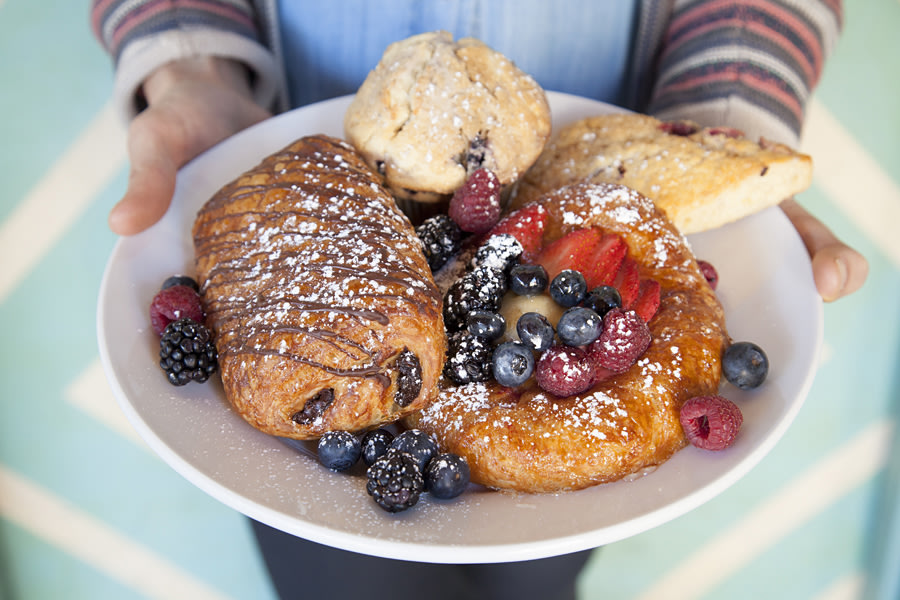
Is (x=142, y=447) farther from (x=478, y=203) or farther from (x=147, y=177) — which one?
(x=478, y=203)

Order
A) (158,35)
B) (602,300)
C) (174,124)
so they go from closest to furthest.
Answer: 1. (602,300)
2. (174,124)
3. (158,35)

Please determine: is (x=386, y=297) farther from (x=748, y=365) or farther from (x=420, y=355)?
(x=748, y=365)

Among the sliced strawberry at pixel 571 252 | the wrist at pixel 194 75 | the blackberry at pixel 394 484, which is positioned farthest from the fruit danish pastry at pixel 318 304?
the wrist at pixel 194 75

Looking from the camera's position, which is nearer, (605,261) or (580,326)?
(580,326)

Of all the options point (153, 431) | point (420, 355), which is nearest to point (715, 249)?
point (420, 355)

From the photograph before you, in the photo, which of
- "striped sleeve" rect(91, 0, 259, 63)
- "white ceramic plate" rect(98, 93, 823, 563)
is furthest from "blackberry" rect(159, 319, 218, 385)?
"striped sleeve" rect(91, 0, 259, 63)

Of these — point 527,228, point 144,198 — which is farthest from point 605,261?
point 144,198

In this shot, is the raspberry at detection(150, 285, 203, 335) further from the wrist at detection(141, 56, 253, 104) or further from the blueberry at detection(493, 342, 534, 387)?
the wrist at detection(141, 56, 253, 104)

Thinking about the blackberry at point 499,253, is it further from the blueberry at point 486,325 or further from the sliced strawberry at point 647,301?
the sliced strawberry at point 647,301

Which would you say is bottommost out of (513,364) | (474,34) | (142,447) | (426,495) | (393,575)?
(142,447)
